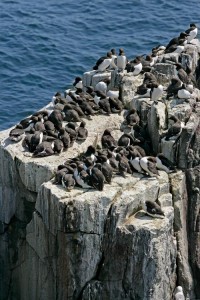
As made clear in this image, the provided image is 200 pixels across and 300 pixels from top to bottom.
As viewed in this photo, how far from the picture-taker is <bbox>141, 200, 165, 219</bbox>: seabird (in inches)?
1057

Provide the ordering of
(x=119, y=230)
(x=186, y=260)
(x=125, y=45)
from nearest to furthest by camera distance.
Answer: (x=119, y=230) → (x=186, y=260) → (x=125, y=45)

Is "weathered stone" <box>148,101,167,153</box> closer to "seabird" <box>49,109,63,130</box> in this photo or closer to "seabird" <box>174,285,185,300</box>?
"seabird" <box>49,109,63,130</box>

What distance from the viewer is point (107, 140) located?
29.9 metres

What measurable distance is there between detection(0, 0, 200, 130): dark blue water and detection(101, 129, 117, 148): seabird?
12381 mm

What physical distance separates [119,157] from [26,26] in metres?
25.5

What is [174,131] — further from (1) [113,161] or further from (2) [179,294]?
(2) [179,294]

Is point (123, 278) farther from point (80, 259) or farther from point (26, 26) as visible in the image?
point (26, 26)

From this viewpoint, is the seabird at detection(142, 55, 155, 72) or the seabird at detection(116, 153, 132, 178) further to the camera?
the seabird at detection(142, 55, 155, 72)

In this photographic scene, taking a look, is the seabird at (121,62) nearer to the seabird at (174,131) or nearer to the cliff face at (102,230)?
the cliff face at (102,230)

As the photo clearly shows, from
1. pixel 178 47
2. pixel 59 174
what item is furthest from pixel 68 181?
pixel 178 47

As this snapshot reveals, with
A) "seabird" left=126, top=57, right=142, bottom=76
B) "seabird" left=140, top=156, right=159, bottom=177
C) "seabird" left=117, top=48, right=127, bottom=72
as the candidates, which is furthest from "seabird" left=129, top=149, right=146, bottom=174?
"seabird" left=117, top=48, right=127, bottom=72

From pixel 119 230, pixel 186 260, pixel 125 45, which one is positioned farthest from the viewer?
pixel 125 45

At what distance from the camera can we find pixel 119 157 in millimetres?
28516

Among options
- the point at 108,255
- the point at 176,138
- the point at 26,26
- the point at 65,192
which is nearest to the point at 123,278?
the point at 108,255
